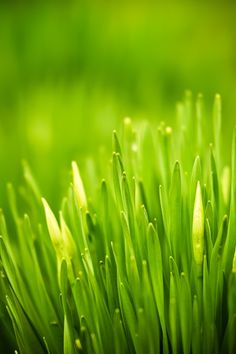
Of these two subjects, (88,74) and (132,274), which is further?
(88,74)

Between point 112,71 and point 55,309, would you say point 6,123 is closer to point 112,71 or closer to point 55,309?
point 112,71

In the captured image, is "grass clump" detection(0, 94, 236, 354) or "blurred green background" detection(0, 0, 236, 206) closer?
"grass clump" detection(0, 94, 236, 354)

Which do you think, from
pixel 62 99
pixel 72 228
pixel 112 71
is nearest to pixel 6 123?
pixel 62 99

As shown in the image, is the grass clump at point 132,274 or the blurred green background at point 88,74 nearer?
the grass clump at point 132,274

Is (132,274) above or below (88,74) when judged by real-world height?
below

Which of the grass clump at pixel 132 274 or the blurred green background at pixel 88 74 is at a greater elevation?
the blurred green background at pixel 88 74
